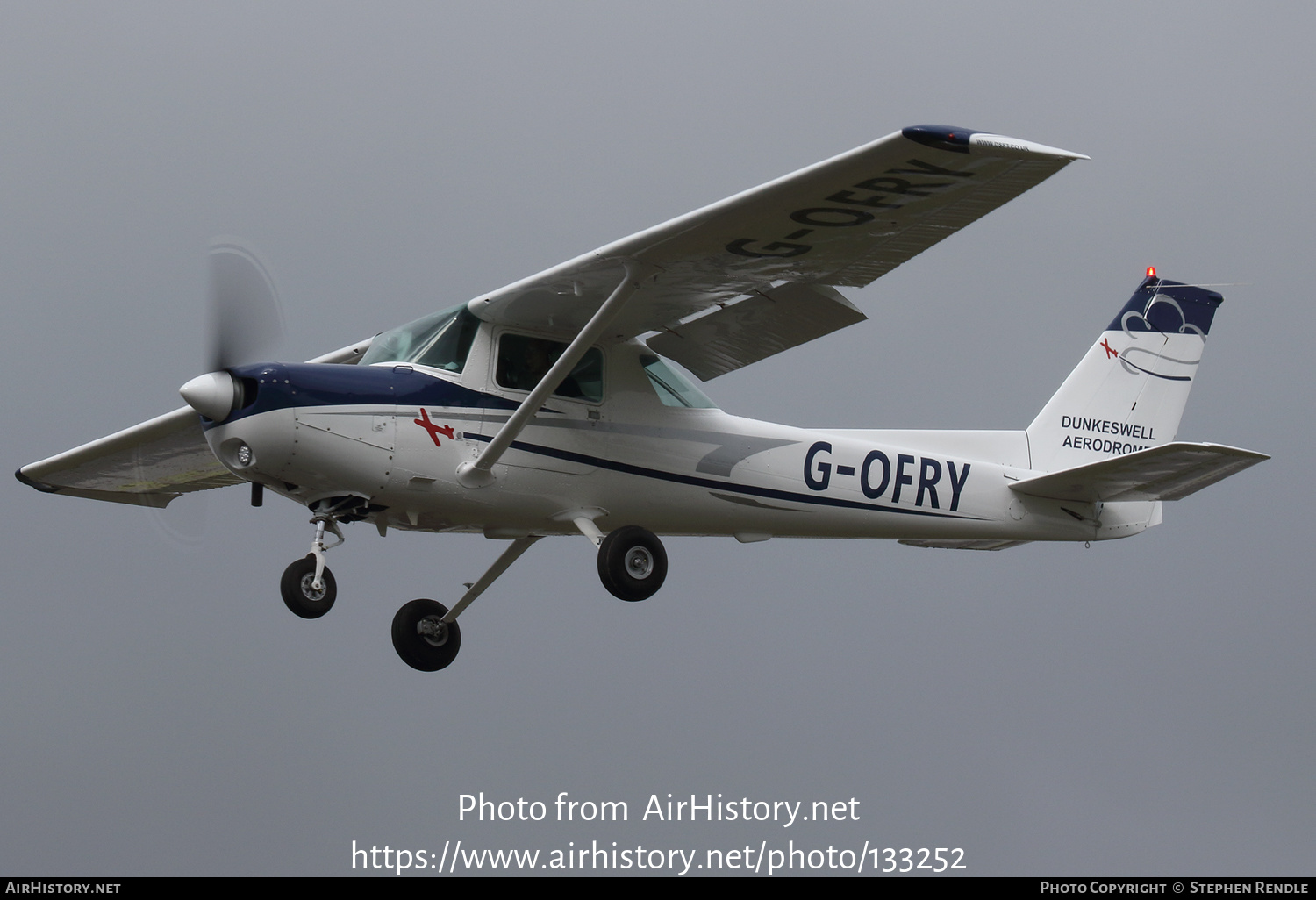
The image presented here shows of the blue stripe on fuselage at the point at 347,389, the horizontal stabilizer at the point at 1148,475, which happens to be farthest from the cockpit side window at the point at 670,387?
the horizontal stabilizer at the point at 1148,475

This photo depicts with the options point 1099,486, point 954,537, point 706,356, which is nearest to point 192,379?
point 706,356

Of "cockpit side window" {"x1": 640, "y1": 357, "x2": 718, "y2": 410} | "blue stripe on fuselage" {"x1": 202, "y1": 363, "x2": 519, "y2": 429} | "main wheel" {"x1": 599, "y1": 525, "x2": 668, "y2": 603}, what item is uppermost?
"cockpit side window" {"x1": 640, "y1": 357, "x2": 718, "y2": 410}

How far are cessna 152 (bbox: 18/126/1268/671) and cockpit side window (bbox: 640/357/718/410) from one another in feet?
0.07

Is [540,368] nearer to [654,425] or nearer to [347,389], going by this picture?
[654,425]

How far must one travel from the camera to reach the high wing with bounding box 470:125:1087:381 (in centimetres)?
1036

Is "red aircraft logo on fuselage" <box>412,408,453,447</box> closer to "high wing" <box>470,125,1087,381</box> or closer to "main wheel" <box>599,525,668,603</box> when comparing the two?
"high wing" <box>470,125,1087,381</box>

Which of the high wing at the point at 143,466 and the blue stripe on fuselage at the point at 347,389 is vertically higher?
the blue stripe on fuselage at the point at 347,389

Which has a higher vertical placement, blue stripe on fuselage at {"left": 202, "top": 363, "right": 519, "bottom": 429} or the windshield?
the windshield

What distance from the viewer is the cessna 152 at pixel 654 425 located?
37.6ft

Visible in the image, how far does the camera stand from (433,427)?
1236cm

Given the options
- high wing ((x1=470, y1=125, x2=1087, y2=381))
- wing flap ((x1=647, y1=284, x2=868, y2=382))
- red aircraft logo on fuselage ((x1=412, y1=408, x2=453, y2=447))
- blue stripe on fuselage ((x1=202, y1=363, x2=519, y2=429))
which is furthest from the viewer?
wing flap ((x1=647, y1=284, x2=868, y2=382))

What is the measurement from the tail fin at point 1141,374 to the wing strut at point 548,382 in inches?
213

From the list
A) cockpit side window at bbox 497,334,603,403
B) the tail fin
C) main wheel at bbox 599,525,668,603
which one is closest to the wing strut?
cockpit side window at bbox 497,334,603,403

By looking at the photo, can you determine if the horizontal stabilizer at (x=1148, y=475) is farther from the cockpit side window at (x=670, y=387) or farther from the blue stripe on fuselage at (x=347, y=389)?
the blue stripe on fuselage at (x=347, y=389)
